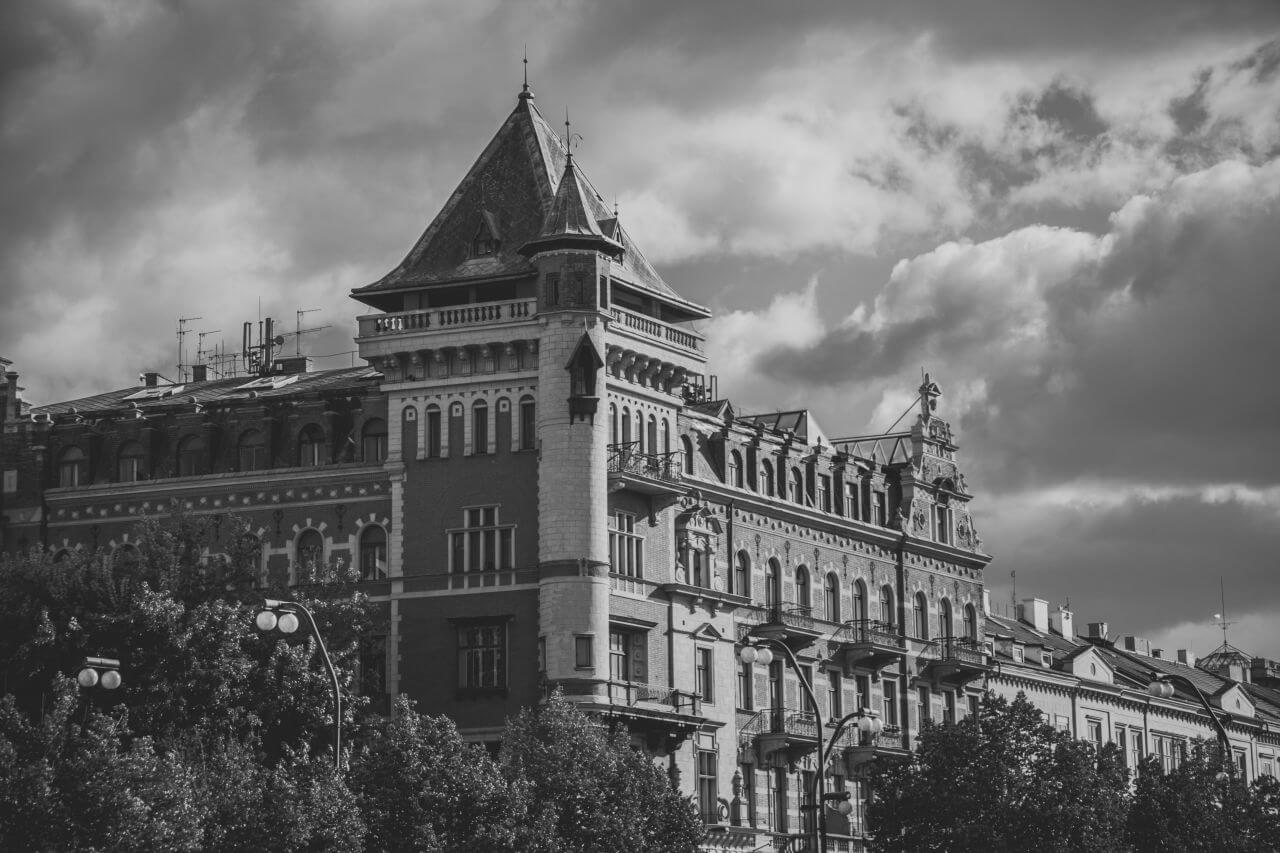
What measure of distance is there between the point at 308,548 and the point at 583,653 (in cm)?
1155

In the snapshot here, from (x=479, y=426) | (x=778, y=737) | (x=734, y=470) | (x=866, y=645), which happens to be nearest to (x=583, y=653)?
(x=479, y=426)

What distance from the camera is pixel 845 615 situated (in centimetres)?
10275

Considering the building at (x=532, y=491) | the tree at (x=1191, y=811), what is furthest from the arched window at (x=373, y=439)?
the tree at (x=1191, y=811)

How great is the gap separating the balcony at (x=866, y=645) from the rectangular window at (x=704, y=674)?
9.15m

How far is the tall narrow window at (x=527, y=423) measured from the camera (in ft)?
287

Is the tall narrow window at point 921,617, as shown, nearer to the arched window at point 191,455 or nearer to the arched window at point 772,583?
the arched window at point 772,583

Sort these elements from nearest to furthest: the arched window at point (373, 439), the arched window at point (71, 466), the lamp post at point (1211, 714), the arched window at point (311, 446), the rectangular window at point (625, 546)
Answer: the lamp post at point (1211, 714)
the rectangular window at point (625, 546)
the arched window at point (373, 439)
the arched window at point (311, 446)
the arched window at point (71, 466)

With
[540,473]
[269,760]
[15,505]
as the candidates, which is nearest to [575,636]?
[540,473]

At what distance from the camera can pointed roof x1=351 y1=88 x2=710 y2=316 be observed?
8881cm

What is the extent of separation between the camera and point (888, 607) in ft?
349

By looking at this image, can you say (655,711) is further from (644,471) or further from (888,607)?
(888,607)

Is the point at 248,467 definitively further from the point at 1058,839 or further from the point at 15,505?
the point at 1058,839

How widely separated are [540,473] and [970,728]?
1711cm

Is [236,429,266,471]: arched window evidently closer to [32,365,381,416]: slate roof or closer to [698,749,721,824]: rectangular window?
[32,365,381,416]: slate roof
